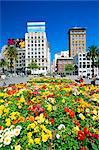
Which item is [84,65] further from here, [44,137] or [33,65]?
[44,137]

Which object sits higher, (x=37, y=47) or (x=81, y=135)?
(x=37, y=47)

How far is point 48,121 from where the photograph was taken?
5.59 metres

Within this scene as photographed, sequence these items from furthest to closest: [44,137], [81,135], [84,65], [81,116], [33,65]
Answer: [84,65] < [33,65] < [81,116] < [81,135] < [44,137]

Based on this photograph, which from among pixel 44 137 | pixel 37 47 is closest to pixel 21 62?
pixel 37 47

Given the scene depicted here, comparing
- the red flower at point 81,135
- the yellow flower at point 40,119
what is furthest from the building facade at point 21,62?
the red flower at point 81,135

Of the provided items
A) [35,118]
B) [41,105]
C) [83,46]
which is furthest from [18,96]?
[83,46]

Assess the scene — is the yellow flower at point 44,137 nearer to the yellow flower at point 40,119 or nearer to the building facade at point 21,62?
the yellow flower at point 40,119

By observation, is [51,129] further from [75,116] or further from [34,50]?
[34,50]

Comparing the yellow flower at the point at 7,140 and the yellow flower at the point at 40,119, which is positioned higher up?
the yellow flower at the point at 40,119

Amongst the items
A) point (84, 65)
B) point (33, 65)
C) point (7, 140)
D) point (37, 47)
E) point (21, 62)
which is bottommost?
point (7, 140)

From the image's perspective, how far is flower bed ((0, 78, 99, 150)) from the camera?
5148 millimetres

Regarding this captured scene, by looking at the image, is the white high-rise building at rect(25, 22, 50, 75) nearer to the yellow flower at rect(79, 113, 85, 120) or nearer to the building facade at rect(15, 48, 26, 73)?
the building facade at rect(15, 48, 26, 73)

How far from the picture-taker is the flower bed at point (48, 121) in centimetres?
515

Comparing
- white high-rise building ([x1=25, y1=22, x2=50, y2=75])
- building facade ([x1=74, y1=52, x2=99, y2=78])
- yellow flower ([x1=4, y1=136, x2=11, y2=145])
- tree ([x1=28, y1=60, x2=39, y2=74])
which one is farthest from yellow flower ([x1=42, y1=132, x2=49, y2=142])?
building facade ([x1=74, y1=52, x2=99, y2=78])
